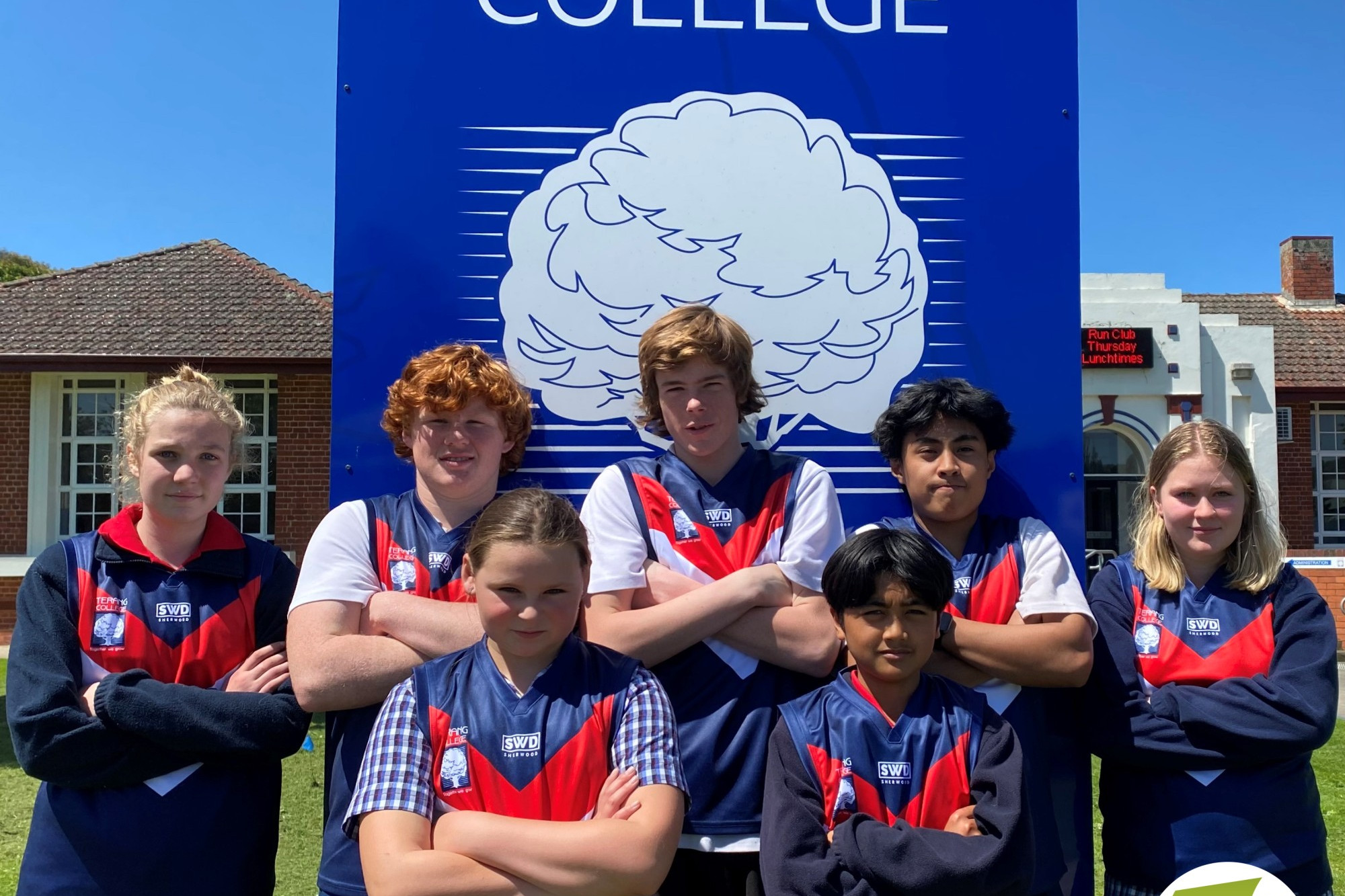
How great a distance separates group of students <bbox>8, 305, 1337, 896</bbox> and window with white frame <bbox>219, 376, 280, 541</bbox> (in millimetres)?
12490

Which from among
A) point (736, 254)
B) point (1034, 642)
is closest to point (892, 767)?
point (1034, 642)

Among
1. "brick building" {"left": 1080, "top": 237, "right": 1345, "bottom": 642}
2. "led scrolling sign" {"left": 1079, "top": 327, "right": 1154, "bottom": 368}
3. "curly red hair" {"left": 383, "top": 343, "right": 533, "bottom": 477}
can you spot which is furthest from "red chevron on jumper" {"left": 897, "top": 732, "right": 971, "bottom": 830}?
"led scrolling sign" {"left": 1079, "top": 327, "right": 1154, "bottom": 368}

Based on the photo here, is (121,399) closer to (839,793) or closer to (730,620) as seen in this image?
(730,620)

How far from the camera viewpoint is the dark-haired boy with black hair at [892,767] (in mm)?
1879

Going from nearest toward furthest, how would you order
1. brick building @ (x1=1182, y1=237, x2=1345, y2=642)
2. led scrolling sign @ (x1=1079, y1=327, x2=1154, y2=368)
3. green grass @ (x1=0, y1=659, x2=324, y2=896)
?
green grass @ (x1=0, y1=659, x2=324, y2=896) < led scrolling sign @ (x1=1079, y1=327, x2=1154, y2=368) < brick building @ (x1=1182, y1=237, x2=1345, y2=642)

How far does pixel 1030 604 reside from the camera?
2.35 meters

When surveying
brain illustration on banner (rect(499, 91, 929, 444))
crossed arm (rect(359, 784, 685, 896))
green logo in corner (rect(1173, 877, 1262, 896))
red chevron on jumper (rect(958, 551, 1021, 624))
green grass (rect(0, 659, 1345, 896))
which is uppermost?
brain illustration on banner (rect(499, 91, 929, 444))

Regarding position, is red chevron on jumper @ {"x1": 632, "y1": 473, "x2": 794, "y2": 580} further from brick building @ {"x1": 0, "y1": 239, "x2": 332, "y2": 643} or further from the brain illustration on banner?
brick building @ {"x1": 0, "y1": 239, "x2": 332, "y2": 643}

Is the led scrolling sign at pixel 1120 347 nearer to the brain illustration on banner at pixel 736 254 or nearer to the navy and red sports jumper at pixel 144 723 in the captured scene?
the brain illustration on banner at pixel 736 254

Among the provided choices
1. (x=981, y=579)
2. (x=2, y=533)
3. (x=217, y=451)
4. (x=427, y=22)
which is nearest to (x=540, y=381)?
(x=217, y=451)

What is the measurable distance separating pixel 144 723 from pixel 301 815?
15.2ft

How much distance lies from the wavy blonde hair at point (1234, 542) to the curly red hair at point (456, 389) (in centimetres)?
158

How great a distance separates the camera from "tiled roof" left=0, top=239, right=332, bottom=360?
45.5 ft

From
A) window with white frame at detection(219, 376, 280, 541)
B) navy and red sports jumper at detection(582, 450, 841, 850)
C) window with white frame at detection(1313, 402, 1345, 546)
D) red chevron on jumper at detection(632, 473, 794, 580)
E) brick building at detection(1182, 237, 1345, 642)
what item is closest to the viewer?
navy and red sports jumper at detection(582, 450, 841, 850)
